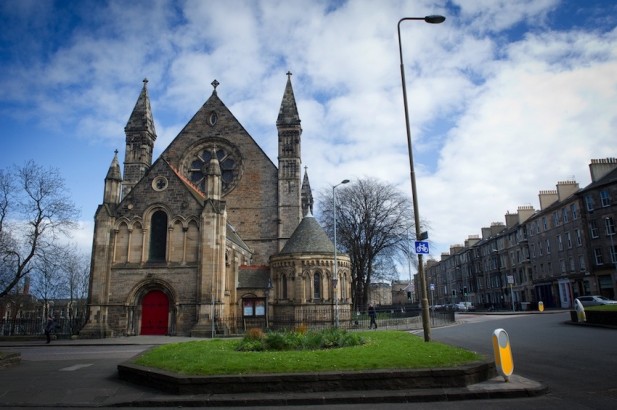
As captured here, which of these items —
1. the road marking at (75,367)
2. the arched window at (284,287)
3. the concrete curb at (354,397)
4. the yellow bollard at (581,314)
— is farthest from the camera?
the arched window at (284,287)

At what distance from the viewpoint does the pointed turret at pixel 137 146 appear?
Answer: 39.3 m

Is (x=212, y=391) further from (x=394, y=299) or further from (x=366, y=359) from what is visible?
(x=394, y=299)

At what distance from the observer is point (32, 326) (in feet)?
108

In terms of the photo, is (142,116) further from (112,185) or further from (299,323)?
(299,323)

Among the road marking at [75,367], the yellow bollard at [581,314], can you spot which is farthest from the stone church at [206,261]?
the yellow bollard at [581,314]

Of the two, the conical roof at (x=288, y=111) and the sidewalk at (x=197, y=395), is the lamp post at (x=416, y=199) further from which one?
the conical roof at (x=288, y=111)

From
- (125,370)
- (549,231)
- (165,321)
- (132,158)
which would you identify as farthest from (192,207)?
(549,231)

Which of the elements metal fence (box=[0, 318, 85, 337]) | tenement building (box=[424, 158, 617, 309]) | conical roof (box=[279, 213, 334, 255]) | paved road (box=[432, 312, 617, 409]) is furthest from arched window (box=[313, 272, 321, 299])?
tenement building (box=[424, 158, 617, 309])

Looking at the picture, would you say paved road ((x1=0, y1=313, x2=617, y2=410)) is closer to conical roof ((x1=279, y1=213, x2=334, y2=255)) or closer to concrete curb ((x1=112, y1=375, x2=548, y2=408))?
concrete curb ((x1=112, y1=375, x2=548, y2=408))

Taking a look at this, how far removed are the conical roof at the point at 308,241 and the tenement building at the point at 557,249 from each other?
17034 millimetres

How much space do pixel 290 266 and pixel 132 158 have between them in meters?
18.4

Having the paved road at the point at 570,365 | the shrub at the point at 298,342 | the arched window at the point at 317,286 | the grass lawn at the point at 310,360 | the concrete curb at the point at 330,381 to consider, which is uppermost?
the arched window at the point at 317,286

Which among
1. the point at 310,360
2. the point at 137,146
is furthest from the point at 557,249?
the point at 310,360

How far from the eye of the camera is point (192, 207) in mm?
29609
